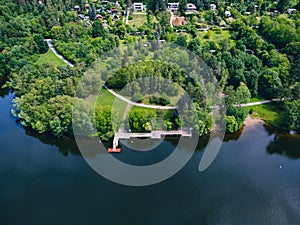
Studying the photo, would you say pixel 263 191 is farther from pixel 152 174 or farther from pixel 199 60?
pixel 199 60

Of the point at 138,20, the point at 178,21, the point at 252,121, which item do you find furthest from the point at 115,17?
the point at 252,121

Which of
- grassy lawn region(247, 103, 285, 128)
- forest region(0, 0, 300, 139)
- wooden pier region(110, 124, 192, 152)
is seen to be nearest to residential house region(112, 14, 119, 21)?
forest region(0, 0, 300, 139)

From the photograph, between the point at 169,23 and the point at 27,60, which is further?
the point at 169,23

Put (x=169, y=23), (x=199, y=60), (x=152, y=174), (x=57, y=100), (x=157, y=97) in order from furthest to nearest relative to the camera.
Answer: (x=169, y=23)
(x=199, y=60)
(x=157, y=97)
(x=57, y=100)
(x=152, y=174)

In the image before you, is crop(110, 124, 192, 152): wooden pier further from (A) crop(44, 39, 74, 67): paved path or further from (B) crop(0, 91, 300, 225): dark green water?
(A) crop(44, 39, 74, 67): paved path

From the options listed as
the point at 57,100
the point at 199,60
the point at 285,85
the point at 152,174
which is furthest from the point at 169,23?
the point at 152,174

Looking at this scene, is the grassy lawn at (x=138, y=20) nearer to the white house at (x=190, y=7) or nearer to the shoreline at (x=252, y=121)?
the white house at (x=190, y=7)

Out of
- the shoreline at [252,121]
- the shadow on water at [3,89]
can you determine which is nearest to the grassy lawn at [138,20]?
the shadow on water at [3,89]
